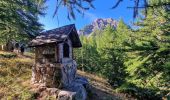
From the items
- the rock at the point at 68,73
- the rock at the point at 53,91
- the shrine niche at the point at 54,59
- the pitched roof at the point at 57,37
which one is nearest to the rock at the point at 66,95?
the rock at the point at 53,91

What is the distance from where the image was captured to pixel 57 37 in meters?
20.3

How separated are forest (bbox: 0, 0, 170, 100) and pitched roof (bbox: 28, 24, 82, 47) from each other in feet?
5.02

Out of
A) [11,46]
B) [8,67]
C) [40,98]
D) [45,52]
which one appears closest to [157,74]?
[40,98]

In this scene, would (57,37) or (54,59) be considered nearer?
(54,59)

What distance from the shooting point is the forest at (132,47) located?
627cm

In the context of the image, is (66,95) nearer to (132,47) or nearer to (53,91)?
(53,91)

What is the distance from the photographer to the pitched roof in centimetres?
2002

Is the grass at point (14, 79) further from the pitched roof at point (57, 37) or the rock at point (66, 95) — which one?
the pitched roof at point (57, 37)

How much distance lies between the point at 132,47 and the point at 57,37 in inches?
572

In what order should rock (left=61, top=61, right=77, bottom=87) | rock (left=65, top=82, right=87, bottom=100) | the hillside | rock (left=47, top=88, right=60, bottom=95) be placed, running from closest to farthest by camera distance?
1. rock (left=47, top=88, right=60, bottom=95)
2. the hillside
3. rock (left=65, top=82, right=87, bottom=100)
4. rock (left=61, top=61, right=77, bottom=87)

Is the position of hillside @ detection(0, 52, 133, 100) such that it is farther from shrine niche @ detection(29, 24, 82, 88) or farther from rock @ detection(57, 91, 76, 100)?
shrine niche @ detection(29, 24, 82, 88)

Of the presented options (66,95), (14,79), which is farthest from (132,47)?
(14,79)

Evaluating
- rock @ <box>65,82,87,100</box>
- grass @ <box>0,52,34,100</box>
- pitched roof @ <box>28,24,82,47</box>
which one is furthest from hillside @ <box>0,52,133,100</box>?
pitched roof @ <box>28,24,82,47</box>

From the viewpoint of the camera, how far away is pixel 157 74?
6.59 metres
